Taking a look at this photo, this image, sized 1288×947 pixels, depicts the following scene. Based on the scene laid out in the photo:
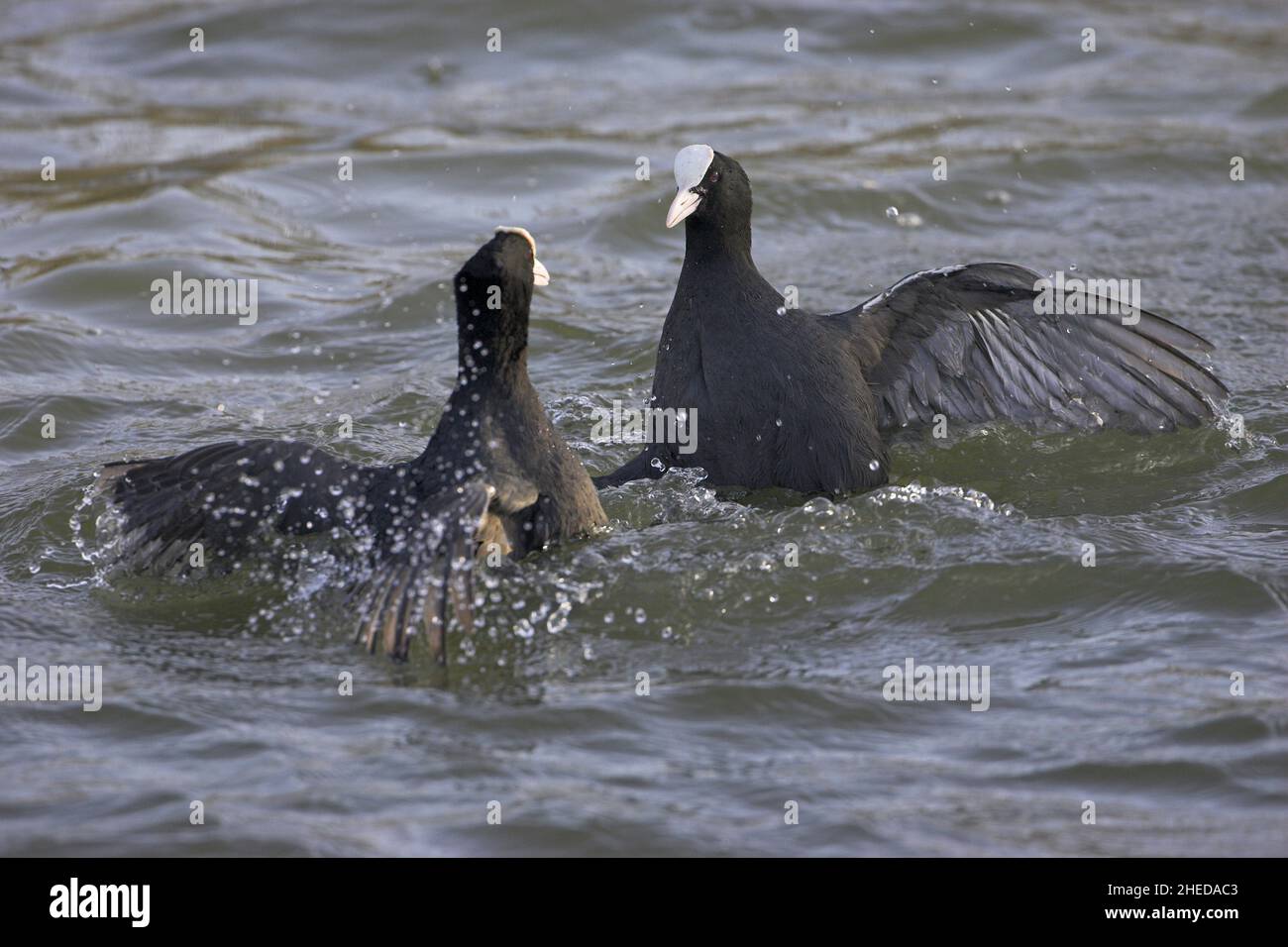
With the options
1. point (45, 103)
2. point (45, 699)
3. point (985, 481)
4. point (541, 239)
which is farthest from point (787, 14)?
point (45, 699)

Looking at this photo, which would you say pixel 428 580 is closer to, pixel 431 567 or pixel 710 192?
pixel 431 567

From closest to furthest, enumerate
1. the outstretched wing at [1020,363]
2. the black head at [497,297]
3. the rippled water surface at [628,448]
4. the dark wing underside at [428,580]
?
the rippled water surface at [628,448] → the dark wing underside at [428,580] → the black head at [497,297] → the outstretched wing at [1020,363]

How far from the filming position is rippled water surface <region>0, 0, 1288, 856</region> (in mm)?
4051

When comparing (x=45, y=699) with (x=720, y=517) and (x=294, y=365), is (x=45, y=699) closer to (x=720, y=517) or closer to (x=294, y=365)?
(x=720, y=517)

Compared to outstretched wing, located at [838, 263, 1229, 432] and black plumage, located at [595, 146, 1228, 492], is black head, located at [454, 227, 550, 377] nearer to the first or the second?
black plumage, located at [595, 146, 1228, 492]

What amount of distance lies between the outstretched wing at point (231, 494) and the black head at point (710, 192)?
146cm

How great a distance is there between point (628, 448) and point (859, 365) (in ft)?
3.55

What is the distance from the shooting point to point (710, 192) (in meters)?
5.56

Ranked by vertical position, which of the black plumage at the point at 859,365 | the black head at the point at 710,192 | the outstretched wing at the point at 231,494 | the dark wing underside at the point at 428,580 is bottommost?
the dark wing underside at the point at 428,580

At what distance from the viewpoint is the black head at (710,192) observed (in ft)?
18.0

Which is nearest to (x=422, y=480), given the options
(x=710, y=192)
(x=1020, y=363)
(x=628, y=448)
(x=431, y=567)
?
(x=431, y=567)

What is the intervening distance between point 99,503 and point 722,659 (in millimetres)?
2394

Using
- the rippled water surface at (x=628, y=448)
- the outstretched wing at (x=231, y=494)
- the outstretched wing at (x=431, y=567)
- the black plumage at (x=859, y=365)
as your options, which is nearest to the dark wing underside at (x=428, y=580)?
the outstretched wing at (x=431, y=567)

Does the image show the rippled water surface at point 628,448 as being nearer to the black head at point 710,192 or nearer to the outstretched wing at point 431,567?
the outstretched wing at point 431,567
